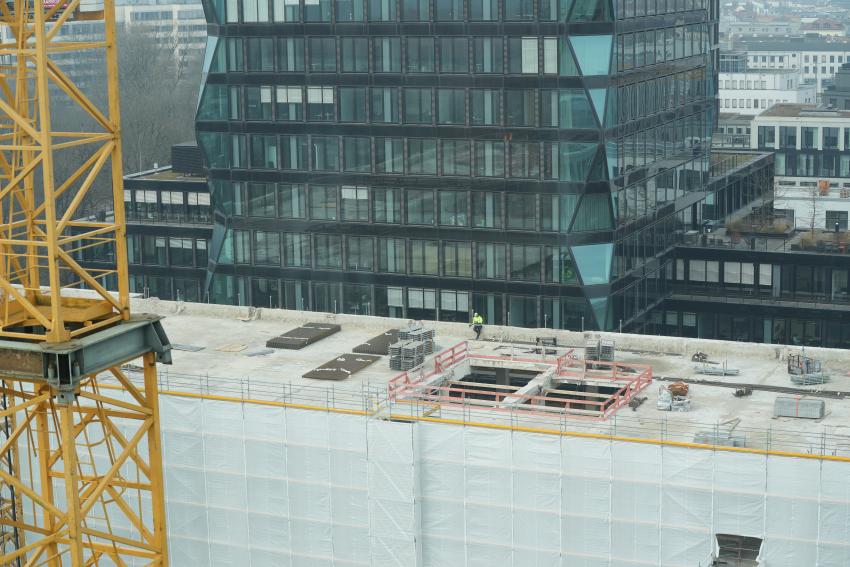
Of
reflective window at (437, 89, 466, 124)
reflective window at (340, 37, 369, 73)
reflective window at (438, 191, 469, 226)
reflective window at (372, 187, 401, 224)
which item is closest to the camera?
reflective window at (437, 89, 466, 124)

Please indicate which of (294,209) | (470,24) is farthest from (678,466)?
(294,209)

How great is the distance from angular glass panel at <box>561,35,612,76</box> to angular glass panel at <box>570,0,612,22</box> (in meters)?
1.14

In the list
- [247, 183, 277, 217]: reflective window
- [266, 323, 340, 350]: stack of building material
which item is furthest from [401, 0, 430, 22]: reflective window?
[266, 323, 340, 350]: stack of building material

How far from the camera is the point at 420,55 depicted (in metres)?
116

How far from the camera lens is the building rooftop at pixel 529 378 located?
231 ft

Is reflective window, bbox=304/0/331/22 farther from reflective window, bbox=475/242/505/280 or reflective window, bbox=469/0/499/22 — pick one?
reflective window, bbox=475/242/505/280

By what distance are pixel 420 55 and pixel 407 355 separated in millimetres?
40951

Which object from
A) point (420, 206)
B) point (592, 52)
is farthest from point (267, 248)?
point (592, 52)

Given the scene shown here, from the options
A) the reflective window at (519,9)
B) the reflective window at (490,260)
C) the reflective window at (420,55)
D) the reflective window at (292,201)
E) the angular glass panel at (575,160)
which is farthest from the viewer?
the reflective window at (292,201)

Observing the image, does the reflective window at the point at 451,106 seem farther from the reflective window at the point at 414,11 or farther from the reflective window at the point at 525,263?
the reflective window at the point at 525,263

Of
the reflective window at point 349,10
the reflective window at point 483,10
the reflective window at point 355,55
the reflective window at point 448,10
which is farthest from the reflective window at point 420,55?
the reflective window at point 349,10

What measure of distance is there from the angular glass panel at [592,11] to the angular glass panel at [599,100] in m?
4.84

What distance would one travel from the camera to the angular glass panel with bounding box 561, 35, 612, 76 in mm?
110938

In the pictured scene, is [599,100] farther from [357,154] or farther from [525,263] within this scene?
[357,154]
